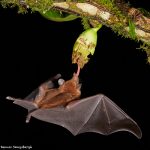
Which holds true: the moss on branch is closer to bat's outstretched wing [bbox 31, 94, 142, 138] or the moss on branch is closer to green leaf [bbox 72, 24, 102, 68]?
green leaf [bbox 72, 24, 102, 68]

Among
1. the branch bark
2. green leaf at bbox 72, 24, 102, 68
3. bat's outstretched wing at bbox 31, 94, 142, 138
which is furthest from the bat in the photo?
the branch bark

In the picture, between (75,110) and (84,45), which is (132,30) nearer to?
(84,45)

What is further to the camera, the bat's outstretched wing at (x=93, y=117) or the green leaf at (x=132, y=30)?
the bat's outstretched wing at (x=93, y=117)

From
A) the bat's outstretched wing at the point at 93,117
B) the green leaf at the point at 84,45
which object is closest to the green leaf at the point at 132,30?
the green leaf at the point at 84,45

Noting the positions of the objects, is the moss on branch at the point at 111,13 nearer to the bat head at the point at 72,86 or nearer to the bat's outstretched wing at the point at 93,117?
the bat head at the point at 72,86

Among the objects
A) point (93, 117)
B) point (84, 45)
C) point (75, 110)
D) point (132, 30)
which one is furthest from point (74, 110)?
point (132, 30)

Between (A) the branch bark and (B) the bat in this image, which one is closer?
(A) the branch bark

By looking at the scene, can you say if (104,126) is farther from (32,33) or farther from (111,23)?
(32,33)
